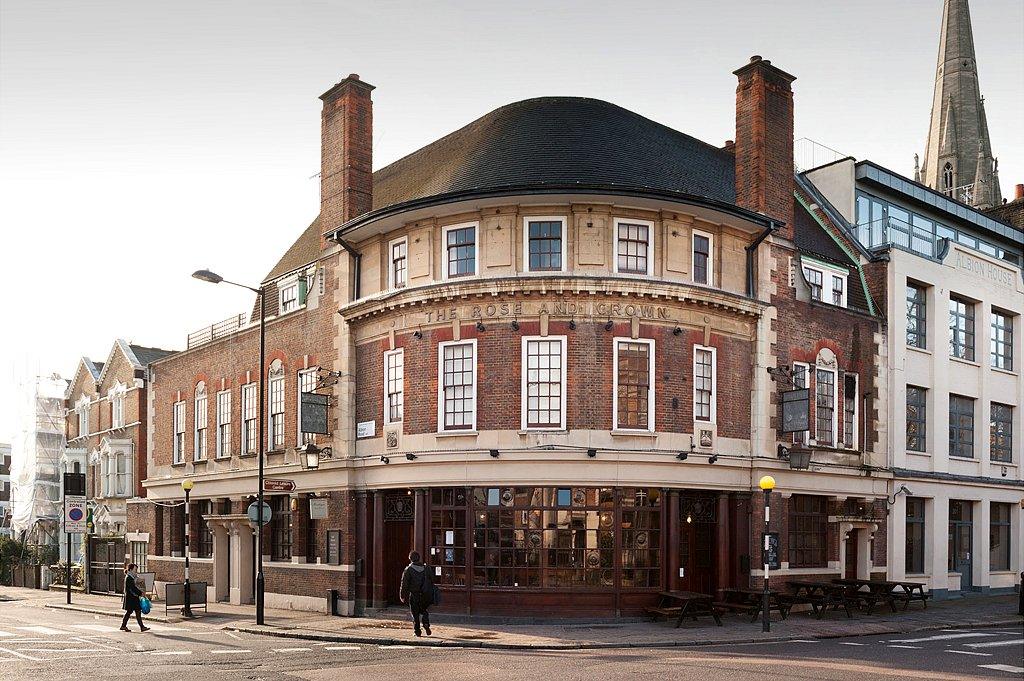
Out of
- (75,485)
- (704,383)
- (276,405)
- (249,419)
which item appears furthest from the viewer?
(75,485)

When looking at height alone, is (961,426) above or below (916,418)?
below

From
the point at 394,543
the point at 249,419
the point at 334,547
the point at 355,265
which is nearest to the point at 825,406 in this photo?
the point at 394,543

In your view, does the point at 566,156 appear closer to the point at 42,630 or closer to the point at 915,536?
the point at 915,536

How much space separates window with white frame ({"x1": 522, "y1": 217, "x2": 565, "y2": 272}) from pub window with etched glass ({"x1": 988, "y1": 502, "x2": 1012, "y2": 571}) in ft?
67.8

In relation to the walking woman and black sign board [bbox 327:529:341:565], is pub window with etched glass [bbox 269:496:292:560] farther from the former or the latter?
the walking woman

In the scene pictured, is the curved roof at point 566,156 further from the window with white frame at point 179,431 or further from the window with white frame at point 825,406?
the window with white frame at point 179,431

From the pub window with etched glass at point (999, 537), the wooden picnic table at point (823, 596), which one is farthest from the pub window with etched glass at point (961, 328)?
the wooden picnic table at point (823, 596)

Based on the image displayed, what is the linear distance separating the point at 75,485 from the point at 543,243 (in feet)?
102

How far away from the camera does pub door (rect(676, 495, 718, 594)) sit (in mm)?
27688

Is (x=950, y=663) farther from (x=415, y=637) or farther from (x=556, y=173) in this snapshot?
(x=556, y=173)

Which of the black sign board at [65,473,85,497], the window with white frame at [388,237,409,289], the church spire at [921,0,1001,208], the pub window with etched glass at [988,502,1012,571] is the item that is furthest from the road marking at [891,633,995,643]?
→ the church spire at [921,0,1001,208]

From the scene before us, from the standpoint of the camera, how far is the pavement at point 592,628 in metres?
22.6

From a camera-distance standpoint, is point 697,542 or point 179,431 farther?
point 179,431

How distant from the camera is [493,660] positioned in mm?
19719
